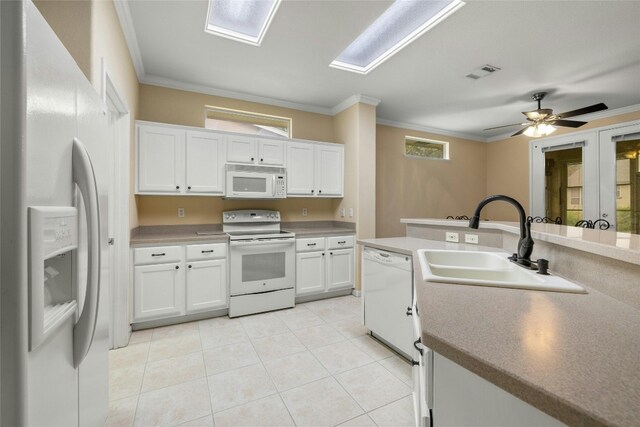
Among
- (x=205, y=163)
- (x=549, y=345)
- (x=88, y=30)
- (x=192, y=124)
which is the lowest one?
(x=549, y=345)

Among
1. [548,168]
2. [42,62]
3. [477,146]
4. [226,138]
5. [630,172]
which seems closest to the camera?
[42,62]

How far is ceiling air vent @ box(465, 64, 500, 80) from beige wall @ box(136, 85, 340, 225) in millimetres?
2201

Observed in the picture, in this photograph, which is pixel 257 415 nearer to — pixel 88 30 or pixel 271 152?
pixel 88 30

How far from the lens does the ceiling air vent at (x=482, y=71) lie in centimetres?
310

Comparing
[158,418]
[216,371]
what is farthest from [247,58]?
[158,418]

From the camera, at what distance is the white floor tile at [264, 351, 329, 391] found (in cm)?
199

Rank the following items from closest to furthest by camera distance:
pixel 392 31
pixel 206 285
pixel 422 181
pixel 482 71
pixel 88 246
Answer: pixel 88 246 → pixel 392 31 → pixel 206 285 → pixel 482 71 → pixel 422 181

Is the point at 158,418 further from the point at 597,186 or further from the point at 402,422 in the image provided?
the point at 597,186

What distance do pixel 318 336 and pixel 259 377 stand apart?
2.53ft

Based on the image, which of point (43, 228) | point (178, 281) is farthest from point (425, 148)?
point (43, 228)

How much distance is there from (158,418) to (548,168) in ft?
20.8

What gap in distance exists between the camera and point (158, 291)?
2.85 metres

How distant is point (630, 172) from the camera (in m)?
4.06

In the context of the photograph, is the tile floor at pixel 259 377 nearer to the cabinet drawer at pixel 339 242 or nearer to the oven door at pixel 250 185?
the cabinet drawer at pixel 339 242
